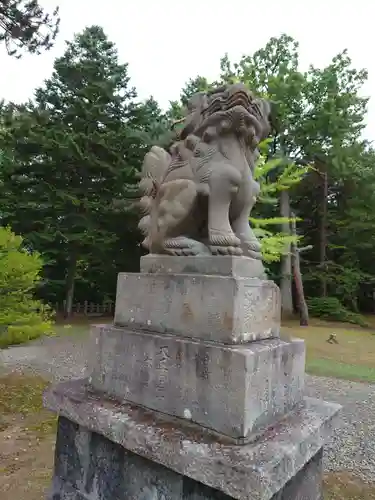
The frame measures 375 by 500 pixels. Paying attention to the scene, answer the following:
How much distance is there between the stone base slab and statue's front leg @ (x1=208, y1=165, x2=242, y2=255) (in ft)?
2.97

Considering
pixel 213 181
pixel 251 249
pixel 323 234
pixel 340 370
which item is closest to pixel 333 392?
pixel 340 370

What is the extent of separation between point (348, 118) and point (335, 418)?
50.1ft

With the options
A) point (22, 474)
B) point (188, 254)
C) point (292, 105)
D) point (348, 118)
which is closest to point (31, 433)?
point (22, 474)

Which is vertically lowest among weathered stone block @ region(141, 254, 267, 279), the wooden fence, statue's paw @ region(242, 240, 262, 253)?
the wooden fence

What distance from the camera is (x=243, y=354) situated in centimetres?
149

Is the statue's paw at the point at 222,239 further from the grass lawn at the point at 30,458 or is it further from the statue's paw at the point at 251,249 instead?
the grass lawn at the point at 30,458

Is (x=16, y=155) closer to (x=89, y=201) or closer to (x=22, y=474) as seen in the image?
(x=89, y=201)

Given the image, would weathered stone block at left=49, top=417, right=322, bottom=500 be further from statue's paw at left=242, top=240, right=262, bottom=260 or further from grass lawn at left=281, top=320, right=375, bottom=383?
grass lawn at left=281, top=320, right=375, bottom=383

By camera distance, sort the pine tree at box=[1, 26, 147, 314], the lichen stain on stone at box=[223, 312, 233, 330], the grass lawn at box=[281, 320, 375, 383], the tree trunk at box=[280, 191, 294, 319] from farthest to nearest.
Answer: the tree trunk at box=[280, 191, 294, 319]
the pine tree at box=[1, 26, 147, 314]
the grass lawn at box=[281, 320, 375, 383]
the lichen stain on stone at box=[223, 312, 233, 330]

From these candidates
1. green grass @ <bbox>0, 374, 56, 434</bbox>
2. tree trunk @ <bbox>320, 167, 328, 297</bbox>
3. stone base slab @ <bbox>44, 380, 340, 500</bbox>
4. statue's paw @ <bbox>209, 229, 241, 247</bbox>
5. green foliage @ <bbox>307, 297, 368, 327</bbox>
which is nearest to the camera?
stone base slab @ <bbox>44, 380, 340, 500</bbox>

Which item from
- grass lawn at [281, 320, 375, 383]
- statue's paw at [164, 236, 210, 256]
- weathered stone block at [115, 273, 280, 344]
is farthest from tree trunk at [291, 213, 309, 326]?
statue's paw at [164, 236, 210, 256]

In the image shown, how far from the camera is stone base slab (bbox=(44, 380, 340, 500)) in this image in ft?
4.44

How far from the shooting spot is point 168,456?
1.49 metres

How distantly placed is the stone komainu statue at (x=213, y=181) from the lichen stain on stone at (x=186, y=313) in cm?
31
